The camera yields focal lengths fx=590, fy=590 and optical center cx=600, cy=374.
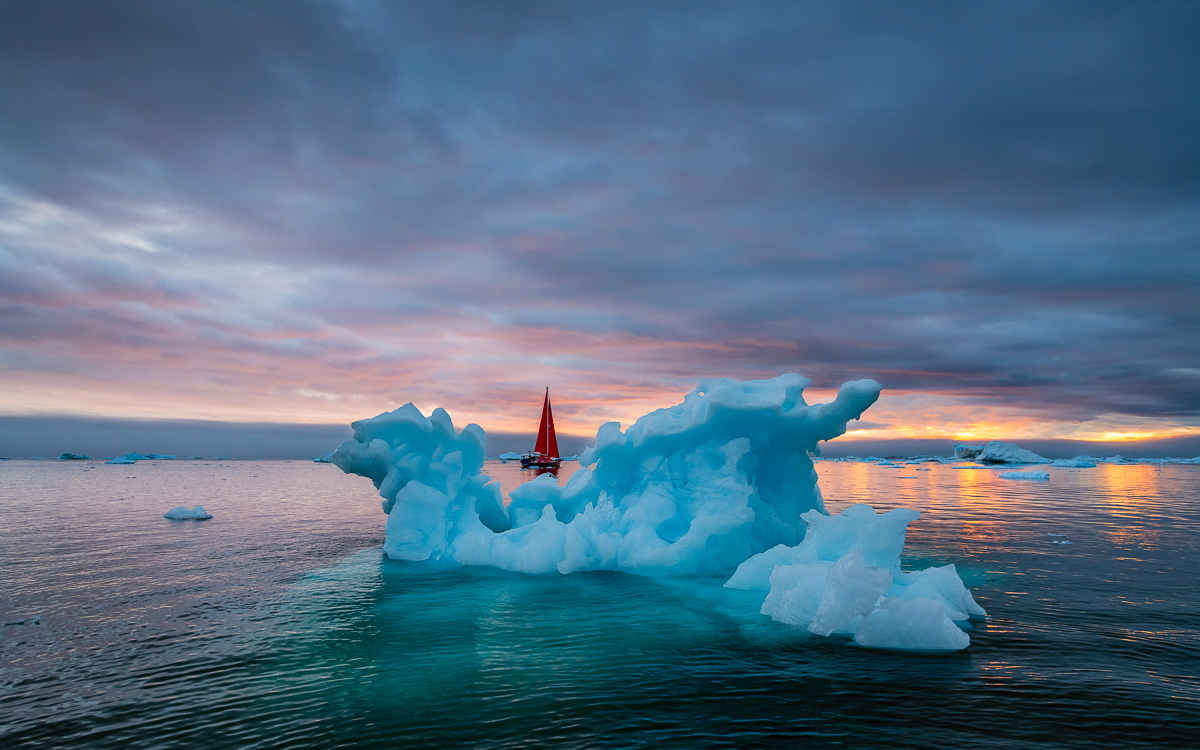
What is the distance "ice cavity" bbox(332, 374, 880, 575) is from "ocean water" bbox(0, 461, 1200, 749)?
0.86m

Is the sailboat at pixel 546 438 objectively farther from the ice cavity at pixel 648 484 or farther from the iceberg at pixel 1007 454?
the iceberg at pixel 1007 454

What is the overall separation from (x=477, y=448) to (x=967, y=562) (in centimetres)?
1365

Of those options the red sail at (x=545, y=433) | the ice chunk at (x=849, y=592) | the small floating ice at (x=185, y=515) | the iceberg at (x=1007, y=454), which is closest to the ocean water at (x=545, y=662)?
the ice chunk at (x=849, y=592)

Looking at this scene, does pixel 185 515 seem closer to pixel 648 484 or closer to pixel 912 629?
pixel 648 484

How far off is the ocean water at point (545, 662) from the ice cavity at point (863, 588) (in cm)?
38

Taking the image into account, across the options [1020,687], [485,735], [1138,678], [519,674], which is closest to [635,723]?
[485,735]

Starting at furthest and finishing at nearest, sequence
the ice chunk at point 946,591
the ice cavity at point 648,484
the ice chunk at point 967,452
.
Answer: the ice chunk at point 967,452
the ice cavity at point 648,484
the ice chunk at point 946,591

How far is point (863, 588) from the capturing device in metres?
8.61

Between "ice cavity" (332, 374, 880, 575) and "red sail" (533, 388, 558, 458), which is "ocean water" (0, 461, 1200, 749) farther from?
"red sail" (533, 388, 558, 458)

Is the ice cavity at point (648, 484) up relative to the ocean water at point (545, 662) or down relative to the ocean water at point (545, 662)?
up

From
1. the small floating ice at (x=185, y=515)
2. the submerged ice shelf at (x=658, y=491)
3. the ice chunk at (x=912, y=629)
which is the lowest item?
the small floating ice at (x=185, y=515)

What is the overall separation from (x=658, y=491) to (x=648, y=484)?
500 mm

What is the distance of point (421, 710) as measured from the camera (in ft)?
21.3

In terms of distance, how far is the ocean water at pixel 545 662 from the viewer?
19.7 ft
